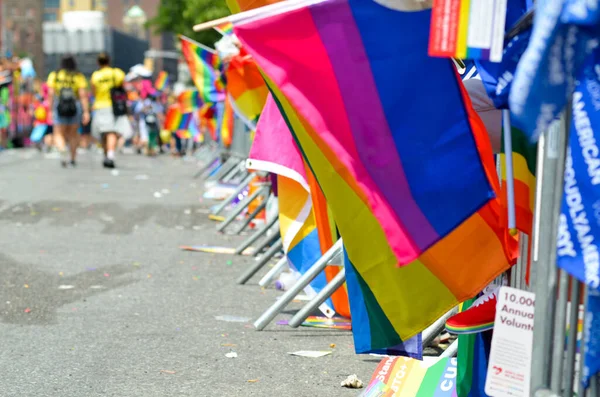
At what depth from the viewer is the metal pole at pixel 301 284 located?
5889 millimetres

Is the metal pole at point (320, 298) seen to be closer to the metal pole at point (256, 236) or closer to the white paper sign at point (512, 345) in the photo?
the metal pole at point (256, 236)

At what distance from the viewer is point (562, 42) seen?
2541 mm

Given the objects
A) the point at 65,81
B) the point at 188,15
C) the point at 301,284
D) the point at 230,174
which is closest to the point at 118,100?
the point at 65,81

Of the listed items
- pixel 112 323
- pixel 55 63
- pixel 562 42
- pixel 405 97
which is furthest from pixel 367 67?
pixel 55 63

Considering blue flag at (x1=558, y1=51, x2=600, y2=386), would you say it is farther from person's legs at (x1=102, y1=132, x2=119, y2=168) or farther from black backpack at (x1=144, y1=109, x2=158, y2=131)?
black backpack at (x1=144, y1=109, x2=158, y2=131)

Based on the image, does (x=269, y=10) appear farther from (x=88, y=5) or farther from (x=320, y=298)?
(x=88, y=5)

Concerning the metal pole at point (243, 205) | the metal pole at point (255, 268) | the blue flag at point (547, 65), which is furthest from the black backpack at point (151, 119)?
the blue flag at point (547, 65)

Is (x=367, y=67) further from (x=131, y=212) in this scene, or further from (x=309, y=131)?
(x=131, y=212)

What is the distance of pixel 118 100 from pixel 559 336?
18935mm

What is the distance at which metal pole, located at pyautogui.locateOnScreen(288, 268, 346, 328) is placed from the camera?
5746mm

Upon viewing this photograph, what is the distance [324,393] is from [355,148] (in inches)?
65.8

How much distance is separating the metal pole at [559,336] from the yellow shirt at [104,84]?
1841cm

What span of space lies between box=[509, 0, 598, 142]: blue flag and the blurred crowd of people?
18.1 m

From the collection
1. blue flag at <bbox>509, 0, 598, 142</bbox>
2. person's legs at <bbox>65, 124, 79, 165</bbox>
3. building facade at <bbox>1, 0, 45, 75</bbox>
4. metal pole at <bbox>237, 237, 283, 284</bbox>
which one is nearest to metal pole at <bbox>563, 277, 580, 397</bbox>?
blue flag at <bbox>509, 0, 598, 142</bbox>
